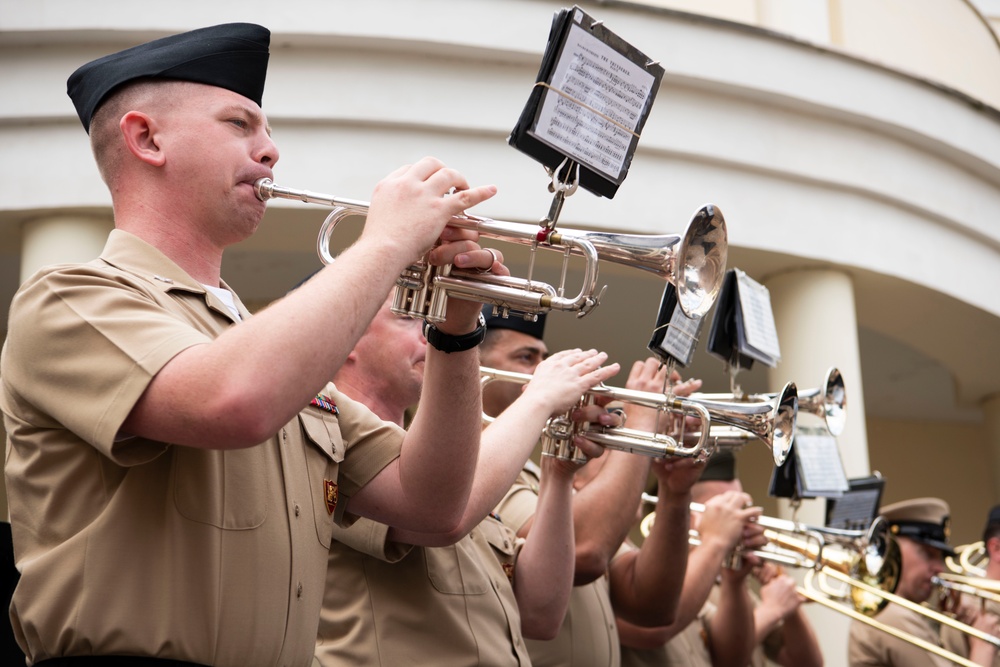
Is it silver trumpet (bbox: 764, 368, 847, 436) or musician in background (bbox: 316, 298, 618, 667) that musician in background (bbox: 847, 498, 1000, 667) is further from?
musician in background (bbox: 316, 298, 618, 667)

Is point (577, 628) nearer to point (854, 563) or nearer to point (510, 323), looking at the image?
point (510, 323)

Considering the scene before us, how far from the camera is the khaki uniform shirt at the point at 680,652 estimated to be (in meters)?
5.02

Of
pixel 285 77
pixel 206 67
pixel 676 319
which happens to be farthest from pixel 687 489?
pixel 285 77

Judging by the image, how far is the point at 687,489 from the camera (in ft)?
14.8

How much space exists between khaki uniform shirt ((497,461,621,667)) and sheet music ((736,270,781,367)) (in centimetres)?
100

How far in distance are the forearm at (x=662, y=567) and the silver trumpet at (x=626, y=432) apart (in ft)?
Result: 1.20

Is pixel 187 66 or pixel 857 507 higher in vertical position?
pixel 187 66

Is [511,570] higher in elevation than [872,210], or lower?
lower

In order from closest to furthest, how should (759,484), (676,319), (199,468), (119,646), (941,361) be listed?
(119,646), (199,468), (676,319), (941,361), (759,484)

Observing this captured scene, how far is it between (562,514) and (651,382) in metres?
0.80

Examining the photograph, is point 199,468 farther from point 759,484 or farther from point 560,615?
point 759,484

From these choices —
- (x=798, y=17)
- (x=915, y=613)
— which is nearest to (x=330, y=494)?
(x=915, y=613)

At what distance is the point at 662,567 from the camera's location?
180 inches

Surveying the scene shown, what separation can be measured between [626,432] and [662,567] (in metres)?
0.73
